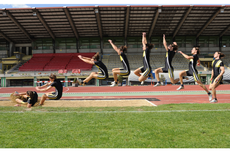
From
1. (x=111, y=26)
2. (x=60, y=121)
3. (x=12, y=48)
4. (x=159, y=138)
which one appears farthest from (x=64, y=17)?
(x=159, y=138)

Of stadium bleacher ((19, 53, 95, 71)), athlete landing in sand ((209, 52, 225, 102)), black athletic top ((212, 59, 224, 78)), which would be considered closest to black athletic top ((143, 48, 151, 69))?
athlete landing in sand ((209, 52, 225, 102))

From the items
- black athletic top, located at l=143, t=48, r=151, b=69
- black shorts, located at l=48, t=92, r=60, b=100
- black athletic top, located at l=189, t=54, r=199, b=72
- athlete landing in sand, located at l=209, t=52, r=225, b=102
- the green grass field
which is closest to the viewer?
black athletic top, located at l=143, t=48, r=151, b=69

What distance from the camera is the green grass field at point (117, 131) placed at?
32.8 ft

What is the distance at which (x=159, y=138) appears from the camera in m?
10.7

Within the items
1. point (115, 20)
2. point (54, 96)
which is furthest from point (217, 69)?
point (115, 20)

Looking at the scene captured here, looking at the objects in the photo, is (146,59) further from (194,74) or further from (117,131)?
(117,131)

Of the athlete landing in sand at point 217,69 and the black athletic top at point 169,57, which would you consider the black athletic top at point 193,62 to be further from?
the athlete landing in sand at point 217,69

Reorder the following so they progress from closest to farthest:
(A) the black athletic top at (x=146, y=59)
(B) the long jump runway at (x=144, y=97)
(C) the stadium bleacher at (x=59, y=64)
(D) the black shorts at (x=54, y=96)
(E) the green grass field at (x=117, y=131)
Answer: (A) the black athletic top at (x=146, y=59) < (E) the green grass field at (x=117, y=131) < (D) the black shorts at (x=54, y=96) < (C) the stadium bleacher at (x=59, y=64) < (B) the long jump runway at (x=144, y=97)

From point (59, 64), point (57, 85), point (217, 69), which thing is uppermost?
point (59, 64)

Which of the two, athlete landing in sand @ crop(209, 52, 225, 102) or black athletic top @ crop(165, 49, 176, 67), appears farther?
athlete landing in sand @ crop(209, 52, 225, 102)

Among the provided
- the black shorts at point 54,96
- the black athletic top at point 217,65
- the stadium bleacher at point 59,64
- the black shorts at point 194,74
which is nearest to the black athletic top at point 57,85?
the black shorts at point 54,96

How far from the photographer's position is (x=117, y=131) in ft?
39.6

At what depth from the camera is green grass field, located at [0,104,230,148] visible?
32.8 ft

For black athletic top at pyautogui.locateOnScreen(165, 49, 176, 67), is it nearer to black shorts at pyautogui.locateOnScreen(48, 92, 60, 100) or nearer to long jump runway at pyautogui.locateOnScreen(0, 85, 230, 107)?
black shorts at pyautogui.locateOnScreen(48, 92, 60, 100)
